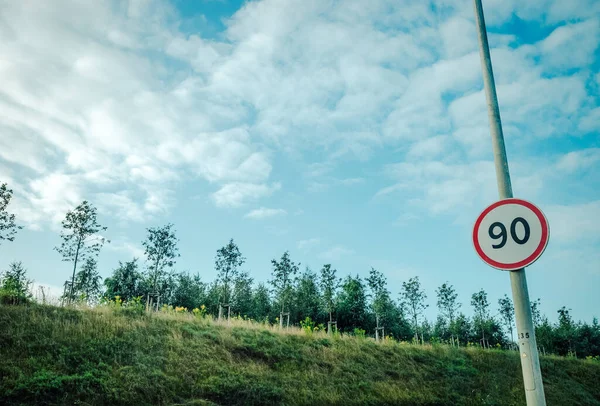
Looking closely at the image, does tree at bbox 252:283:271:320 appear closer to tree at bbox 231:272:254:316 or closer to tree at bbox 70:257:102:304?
tree at bbox 231:272:254:316

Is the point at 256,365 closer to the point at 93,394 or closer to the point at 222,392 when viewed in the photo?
the point at 222,392

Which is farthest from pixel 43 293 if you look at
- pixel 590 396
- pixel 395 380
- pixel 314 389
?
pixel 590 396

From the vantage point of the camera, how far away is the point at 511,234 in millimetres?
3586

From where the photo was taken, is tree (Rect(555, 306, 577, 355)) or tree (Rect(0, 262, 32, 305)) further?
tree (Rect(555, 306, 577, 355))

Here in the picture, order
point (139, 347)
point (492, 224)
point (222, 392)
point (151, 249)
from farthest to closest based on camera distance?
point (151, 249), point (139, 347), point (222, 392), point (492, 224)

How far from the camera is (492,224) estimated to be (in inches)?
147

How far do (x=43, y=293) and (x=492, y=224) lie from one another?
16730mm

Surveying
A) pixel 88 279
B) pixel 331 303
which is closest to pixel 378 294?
pixel 331 303

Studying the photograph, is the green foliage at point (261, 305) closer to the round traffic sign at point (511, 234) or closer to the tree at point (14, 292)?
the tree at point (14, 292)

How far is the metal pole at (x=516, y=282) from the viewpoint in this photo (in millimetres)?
3148

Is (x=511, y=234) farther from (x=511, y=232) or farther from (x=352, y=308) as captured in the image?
(x=352, y=308)

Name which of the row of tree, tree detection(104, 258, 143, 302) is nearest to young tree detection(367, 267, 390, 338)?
the row of tree

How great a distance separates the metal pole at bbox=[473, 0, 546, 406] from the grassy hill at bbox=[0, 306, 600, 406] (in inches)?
395

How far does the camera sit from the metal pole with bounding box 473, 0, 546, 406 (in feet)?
10.3
